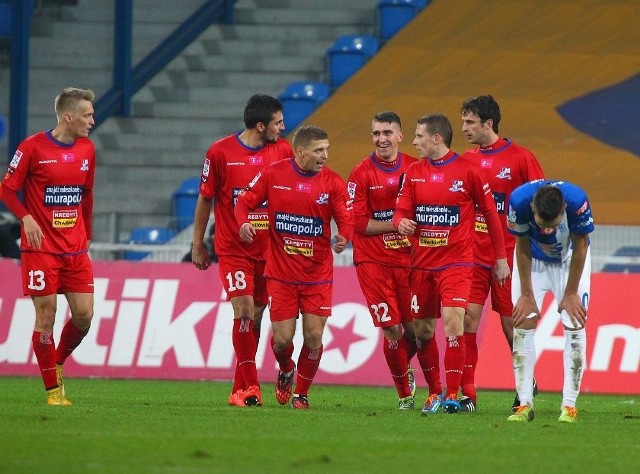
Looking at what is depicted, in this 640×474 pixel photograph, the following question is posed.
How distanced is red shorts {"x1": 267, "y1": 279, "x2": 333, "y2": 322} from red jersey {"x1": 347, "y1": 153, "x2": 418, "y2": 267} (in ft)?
1.92

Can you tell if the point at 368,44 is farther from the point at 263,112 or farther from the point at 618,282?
the point at 263,112

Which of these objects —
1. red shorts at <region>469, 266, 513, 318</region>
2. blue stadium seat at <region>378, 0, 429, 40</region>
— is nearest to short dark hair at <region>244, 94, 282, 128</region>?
red shorts at <region>469, 266, 513, 318</region>

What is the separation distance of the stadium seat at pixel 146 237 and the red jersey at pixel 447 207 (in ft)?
19.8

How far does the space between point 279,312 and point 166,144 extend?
13.1 meters

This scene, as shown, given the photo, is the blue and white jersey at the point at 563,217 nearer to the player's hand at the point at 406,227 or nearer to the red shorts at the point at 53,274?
the player's hand at the point at 406,227

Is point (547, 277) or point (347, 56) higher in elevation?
point (347, 56)

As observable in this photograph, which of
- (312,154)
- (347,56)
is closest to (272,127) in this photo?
(312,154)

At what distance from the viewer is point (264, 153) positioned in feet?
38.5

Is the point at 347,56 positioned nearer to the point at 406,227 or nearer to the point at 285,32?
the point at 285,32

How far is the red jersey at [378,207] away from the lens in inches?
457

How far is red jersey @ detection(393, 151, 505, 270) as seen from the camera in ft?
36.3

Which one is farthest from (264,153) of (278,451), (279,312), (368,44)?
(368,44)

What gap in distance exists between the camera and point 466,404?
37.3ft

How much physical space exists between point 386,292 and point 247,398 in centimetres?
132
